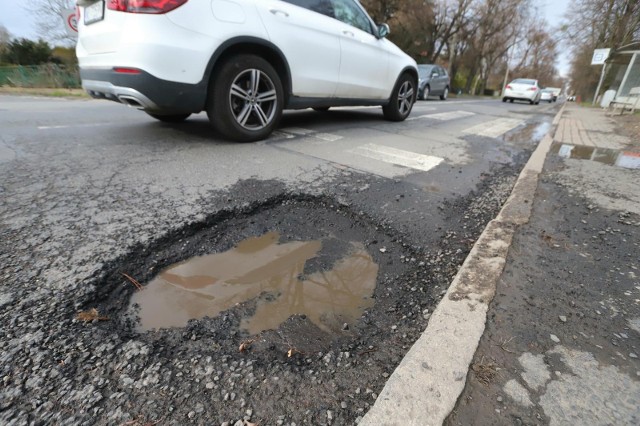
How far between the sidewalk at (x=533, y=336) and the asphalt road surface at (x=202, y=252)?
136 millimetres

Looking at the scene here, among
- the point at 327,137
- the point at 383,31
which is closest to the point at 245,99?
the point at 327,137

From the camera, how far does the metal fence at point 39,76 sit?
52.6 ft

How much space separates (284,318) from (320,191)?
4.84 ft

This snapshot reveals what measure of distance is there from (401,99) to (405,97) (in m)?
0.14

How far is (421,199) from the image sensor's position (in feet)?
9.43

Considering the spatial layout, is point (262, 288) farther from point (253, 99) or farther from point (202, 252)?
point (253, 99)

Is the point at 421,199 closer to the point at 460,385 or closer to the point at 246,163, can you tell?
the point at 246,163

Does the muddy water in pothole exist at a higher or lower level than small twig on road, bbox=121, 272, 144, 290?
lower

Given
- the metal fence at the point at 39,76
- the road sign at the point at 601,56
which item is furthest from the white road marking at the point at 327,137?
the road sign at the point at 601,56

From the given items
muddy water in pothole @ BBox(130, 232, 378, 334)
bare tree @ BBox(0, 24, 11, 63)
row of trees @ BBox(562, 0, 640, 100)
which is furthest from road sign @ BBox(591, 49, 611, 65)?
bare tree @ BBox(0, 24, 11, 63)

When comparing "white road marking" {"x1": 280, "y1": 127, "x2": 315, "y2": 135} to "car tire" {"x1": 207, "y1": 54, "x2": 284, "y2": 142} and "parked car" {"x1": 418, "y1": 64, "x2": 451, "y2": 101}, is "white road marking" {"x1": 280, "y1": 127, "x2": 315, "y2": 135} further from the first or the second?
"parked car" {"x1": 418, "y1": 64, "x2": 451, "y2": 101}

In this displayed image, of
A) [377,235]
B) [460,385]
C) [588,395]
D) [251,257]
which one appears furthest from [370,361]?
[377,235]

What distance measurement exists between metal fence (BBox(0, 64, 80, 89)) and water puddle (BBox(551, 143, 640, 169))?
2046 centimetres

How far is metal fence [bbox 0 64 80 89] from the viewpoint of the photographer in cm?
1603
